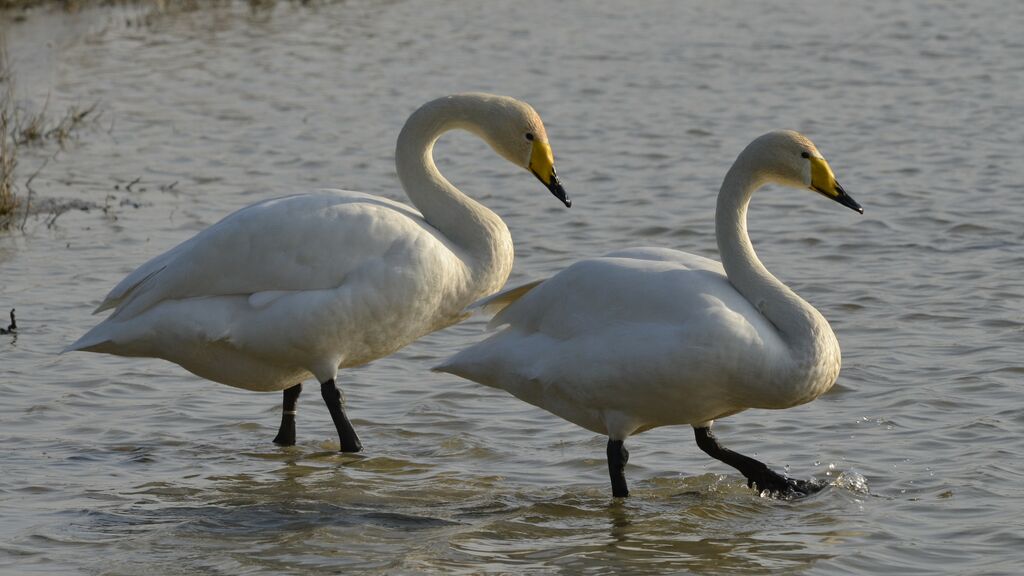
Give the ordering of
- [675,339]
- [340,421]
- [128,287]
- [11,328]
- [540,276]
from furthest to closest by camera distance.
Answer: [540,276]
[11,328]
[340,421]
[128,287]
[675,339]

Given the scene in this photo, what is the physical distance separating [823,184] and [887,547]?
55.4 inches

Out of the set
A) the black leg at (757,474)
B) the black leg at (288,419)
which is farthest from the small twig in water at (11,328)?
the black leg at (757,474)

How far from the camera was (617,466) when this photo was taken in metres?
6.02

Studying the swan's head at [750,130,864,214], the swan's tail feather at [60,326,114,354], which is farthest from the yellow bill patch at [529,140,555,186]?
the swan's tail feather at [60,326,114,354]

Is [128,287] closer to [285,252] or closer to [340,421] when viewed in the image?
[285,252]

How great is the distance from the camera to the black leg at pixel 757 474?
241 inches

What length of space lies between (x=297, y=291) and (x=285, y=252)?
→ 16cm

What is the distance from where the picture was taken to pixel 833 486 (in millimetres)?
6137

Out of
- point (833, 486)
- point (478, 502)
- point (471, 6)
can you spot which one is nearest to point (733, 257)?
point (833, 486)

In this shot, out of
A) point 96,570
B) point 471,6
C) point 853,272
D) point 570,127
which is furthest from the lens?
point 471,6

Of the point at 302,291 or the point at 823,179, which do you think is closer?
the point at 823,179

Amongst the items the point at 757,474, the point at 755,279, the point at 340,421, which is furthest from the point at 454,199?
the point at 757,474

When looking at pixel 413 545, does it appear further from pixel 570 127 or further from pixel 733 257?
pixel 570 127

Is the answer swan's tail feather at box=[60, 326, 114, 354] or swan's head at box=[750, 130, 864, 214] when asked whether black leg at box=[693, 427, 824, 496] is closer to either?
swan's head at box=[750, 130, 864, 214]
